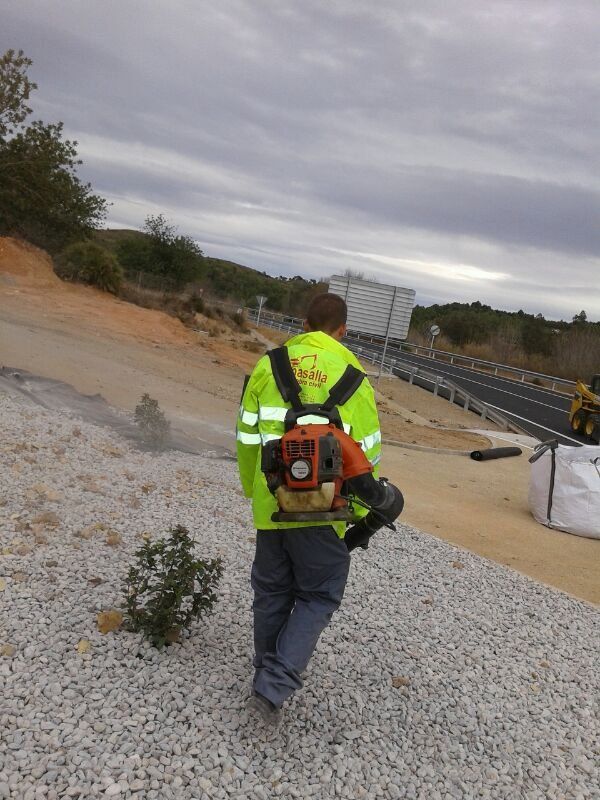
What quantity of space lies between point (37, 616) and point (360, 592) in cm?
228

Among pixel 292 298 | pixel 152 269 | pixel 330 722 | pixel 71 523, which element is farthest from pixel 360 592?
pixel 292 298

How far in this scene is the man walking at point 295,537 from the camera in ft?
10.3

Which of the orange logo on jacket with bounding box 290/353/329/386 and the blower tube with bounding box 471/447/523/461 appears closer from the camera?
the orange logo on jacket with bounding box 290/353/329/386

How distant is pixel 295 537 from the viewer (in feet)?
10.4

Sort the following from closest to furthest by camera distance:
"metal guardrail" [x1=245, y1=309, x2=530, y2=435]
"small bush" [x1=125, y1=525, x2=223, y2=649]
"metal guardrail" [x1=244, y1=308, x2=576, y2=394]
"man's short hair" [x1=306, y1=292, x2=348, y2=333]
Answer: "man's short hair" [x1=306, y1=292, x2=348, y2=333], "small bush" [x1=125, y1=525, x2=223, y2=649], "metal guardrail" [x1=245, y1=309, x2=530, y2=435], "metal guardrail" [x1=244, y1=308, x2=576, y2=394]

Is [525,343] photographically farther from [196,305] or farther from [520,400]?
[196,305]

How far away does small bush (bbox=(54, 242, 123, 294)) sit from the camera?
31.2 meters

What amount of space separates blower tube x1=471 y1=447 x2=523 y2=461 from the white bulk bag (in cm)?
449

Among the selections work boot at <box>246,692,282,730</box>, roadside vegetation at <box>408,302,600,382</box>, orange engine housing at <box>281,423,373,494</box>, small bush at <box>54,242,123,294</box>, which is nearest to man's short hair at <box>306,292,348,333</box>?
orange engine housing at <box>281,423,373,494</box>

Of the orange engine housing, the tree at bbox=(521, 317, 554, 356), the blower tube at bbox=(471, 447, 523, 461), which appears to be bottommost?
the blower tube at bbox=(471, 447, 523, 461)

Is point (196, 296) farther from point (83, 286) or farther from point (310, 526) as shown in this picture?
point (310, 526)

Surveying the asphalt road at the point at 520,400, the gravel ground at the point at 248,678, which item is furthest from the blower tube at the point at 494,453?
the gravel ground at the point at 248,678

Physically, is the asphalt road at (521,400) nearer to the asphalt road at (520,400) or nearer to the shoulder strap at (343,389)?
the asphalt road at (520,400)

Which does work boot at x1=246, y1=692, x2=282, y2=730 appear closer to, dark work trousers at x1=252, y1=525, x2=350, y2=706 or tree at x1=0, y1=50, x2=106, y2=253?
dark work trousers at x1=252, y1=525, x2=350, y2=706
